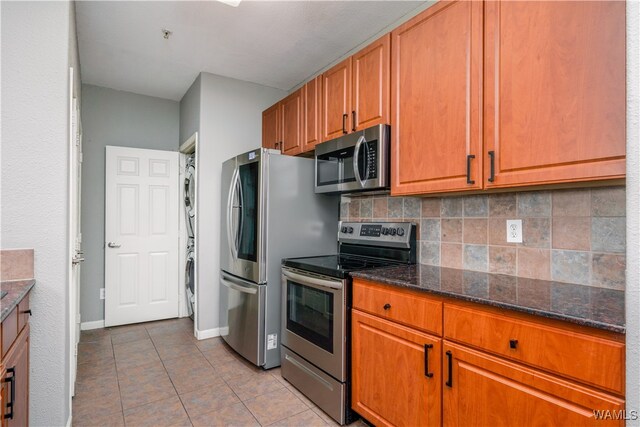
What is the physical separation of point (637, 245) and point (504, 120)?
0.83 m

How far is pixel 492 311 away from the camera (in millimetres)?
1289

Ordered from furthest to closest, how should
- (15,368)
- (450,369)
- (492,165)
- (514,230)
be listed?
(514,230) < (492,165) < (450,369) < (15,368)

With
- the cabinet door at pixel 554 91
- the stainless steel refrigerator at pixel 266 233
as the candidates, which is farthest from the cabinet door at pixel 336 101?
the cabinet door at pixel 554 91

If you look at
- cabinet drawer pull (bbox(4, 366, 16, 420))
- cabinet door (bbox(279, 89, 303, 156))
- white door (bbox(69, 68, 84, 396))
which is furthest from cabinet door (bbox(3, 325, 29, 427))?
cabinet door (bbox(279, 89, 303, 156))

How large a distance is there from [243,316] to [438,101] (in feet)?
7.14

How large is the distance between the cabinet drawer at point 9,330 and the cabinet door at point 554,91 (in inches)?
77.3

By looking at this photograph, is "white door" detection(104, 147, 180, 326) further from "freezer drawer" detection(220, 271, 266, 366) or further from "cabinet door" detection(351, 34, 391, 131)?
"cabinet door" detection(351, 34, 391, 131)

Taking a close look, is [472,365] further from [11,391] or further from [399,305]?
[11,391]

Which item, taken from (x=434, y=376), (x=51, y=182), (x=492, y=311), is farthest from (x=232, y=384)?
(x=492, y=311)

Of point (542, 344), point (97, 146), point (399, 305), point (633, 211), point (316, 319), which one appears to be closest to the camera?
point (633, 211)

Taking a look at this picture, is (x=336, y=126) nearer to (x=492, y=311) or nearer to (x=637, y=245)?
(x=492, y=311)

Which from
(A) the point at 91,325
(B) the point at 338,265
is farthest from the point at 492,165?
(A) the point at 91,325

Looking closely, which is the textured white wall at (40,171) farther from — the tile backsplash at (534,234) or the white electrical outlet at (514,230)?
the white electrical outlet at (514,230)

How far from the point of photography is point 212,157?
3494 millimetres
